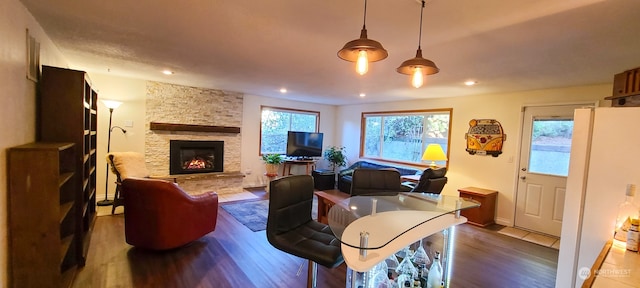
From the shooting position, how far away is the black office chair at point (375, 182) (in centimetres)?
299

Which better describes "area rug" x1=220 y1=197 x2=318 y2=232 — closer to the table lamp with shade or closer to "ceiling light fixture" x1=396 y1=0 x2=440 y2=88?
the table lamp with shade

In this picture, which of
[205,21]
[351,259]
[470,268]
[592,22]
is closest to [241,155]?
[205,21]

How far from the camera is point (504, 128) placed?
4.44 metres

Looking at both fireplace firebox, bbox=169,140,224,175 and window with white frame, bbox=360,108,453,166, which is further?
window with white frame, bbox=360,108,453,166

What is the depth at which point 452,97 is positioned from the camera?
201 inches

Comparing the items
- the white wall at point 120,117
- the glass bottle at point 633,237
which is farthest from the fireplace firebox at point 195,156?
the glass bottle at point 633,237

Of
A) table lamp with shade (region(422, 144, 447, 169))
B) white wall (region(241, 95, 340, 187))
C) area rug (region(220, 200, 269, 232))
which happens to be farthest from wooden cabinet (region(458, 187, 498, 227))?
white wall (region(241, 95, 340, 187))

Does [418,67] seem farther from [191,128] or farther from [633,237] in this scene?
[191,128]

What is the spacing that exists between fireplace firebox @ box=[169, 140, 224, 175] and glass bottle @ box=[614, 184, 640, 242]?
18.8 ft

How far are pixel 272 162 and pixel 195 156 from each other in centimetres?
162

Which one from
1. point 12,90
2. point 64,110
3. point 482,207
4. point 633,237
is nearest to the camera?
point 633,237

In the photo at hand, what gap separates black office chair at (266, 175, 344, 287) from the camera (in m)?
1.64

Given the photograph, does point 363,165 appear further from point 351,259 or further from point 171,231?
point 351,259

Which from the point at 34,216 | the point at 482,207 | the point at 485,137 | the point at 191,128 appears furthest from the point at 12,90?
the point at 485,137
